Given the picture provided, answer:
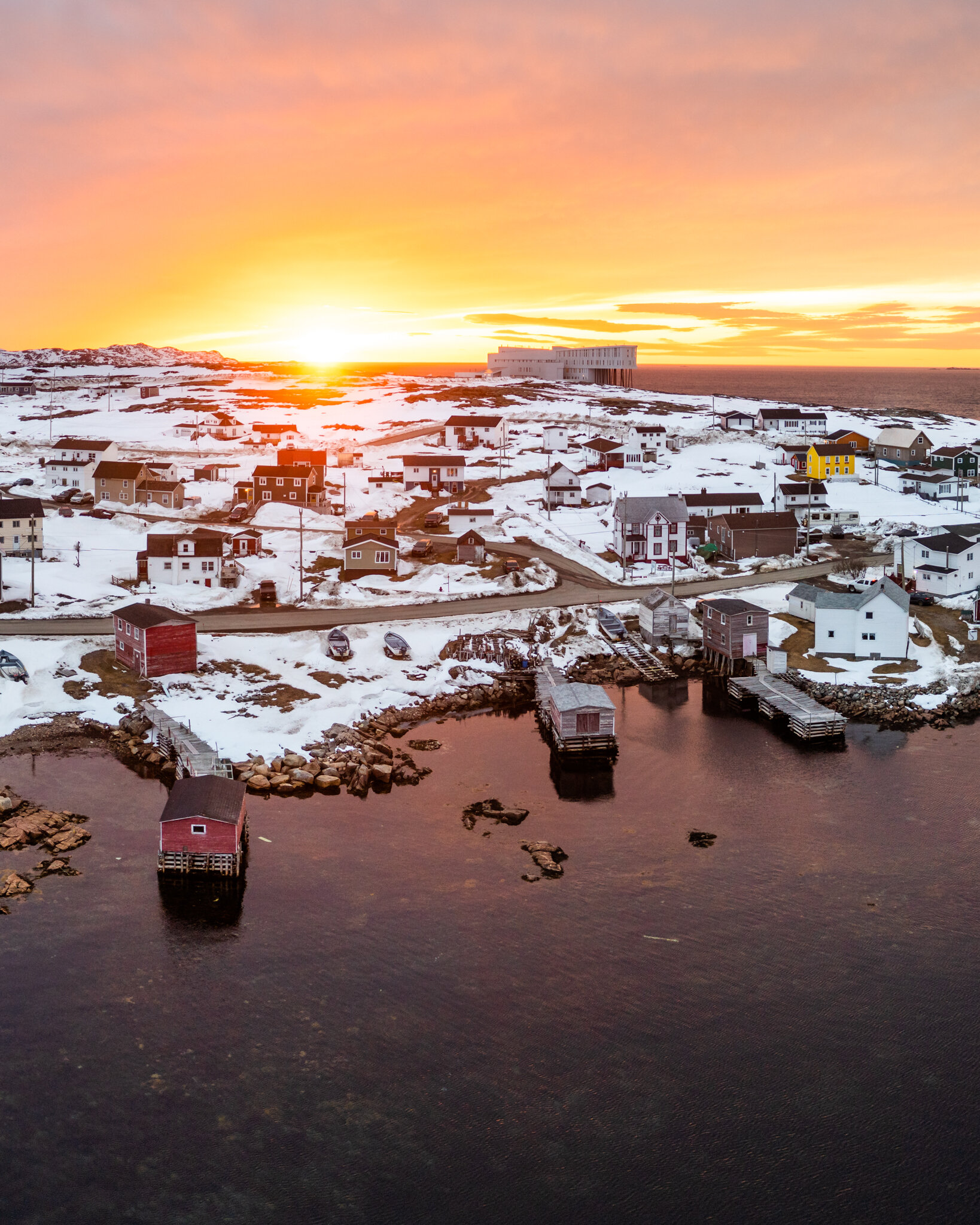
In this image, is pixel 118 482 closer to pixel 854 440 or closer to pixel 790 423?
pixel 854 440

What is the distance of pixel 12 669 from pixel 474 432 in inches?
3284

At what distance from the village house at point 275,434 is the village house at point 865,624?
7843cm

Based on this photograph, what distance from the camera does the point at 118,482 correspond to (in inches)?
3625

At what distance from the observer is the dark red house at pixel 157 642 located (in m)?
51.3

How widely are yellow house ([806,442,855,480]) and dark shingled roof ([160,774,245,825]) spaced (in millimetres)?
86413

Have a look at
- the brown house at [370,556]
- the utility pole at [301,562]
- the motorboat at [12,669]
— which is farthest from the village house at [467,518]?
the motorboat at [12,669]

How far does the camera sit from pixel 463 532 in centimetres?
8350

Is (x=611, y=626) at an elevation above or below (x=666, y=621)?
below

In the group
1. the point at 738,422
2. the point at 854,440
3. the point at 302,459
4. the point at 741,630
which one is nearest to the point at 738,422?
the point at 738,422

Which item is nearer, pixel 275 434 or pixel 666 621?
pixel 666 621

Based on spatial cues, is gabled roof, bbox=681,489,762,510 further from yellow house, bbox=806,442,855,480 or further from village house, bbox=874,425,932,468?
village house, bbox=874,425,932,468

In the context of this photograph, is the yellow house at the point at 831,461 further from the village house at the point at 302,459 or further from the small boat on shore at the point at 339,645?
the small boat on shore at the point at 339,645

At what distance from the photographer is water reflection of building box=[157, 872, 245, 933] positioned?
3180 cm

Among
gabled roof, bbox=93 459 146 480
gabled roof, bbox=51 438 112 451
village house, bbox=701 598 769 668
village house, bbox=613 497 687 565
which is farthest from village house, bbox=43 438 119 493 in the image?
village house, bbox=701 598 769 668
